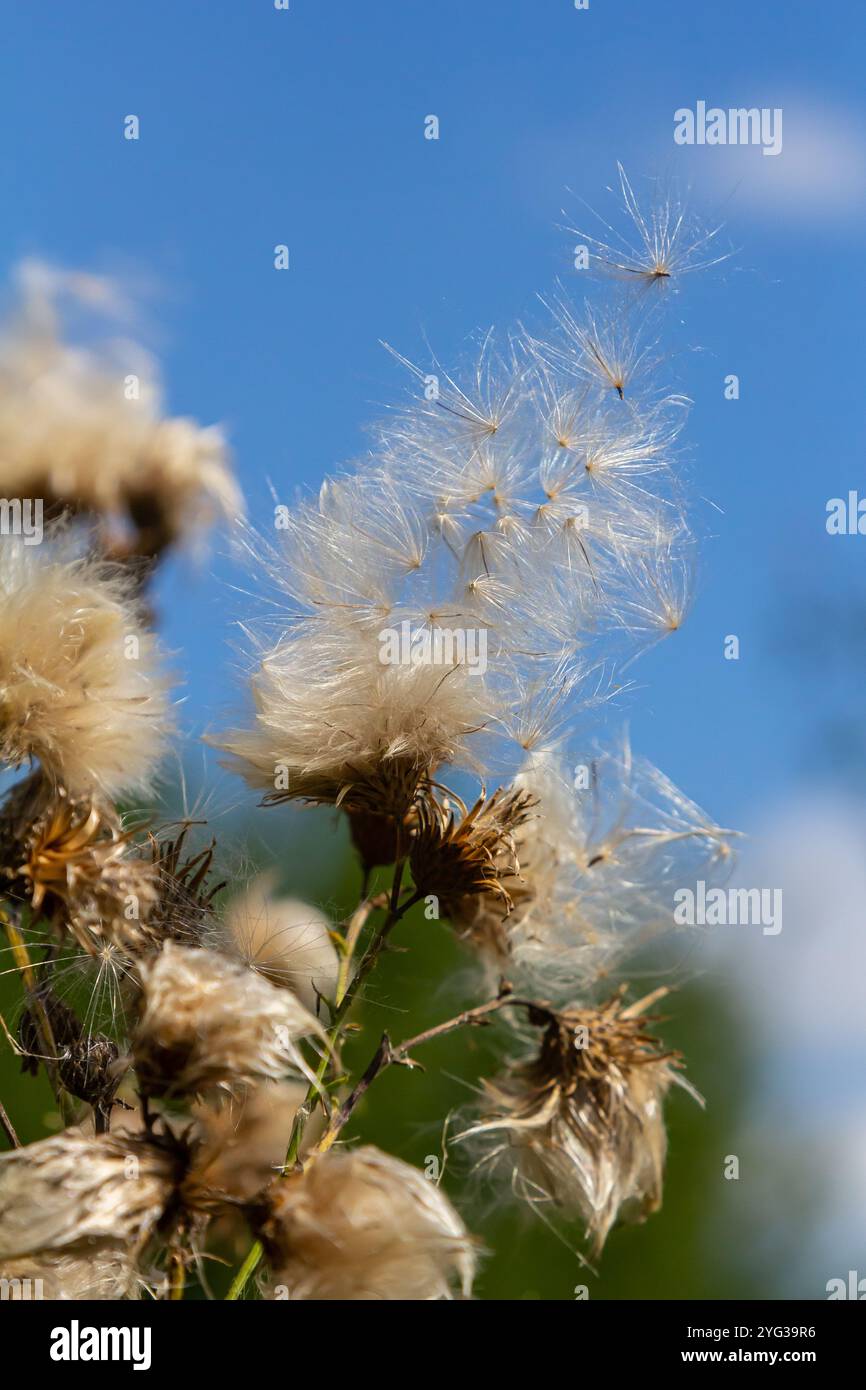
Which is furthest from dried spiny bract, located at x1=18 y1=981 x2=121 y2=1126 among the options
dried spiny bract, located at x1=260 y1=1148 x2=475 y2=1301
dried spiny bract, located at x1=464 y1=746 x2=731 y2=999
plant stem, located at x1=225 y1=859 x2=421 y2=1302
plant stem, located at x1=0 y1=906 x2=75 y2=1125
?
dried spiny bract, located at x1=464 y1=746 x2=731 y2=999

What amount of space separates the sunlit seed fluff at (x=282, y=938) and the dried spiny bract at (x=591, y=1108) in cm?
35

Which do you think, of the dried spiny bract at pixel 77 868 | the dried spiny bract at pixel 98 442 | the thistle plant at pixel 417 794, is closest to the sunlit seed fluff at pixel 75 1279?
the thistle plant at pixel 417 794

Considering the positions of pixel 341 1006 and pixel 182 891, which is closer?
pixel 341 1006

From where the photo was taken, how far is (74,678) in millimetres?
2170

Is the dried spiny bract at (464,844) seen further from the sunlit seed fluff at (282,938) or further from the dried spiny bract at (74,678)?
the dried spiny bract at (74,678)

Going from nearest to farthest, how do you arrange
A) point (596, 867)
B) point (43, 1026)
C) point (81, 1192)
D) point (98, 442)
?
point (81, 1192), point (43, 1026), point (596, 867), point (98, 442)

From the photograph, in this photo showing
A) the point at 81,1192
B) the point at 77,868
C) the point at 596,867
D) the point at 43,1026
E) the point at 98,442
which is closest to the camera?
the point at 81,1192

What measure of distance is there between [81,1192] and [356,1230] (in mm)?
325

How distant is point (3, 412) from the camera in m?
3.28

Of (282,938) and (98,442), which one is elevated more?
(98,442)

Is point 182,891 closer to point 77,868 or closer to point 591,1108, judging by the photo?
point 77,868

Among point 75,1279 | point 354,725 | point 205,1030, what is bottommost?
point 75,1279

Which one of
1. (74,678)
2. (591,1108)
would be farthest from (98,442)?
(591,1108)
